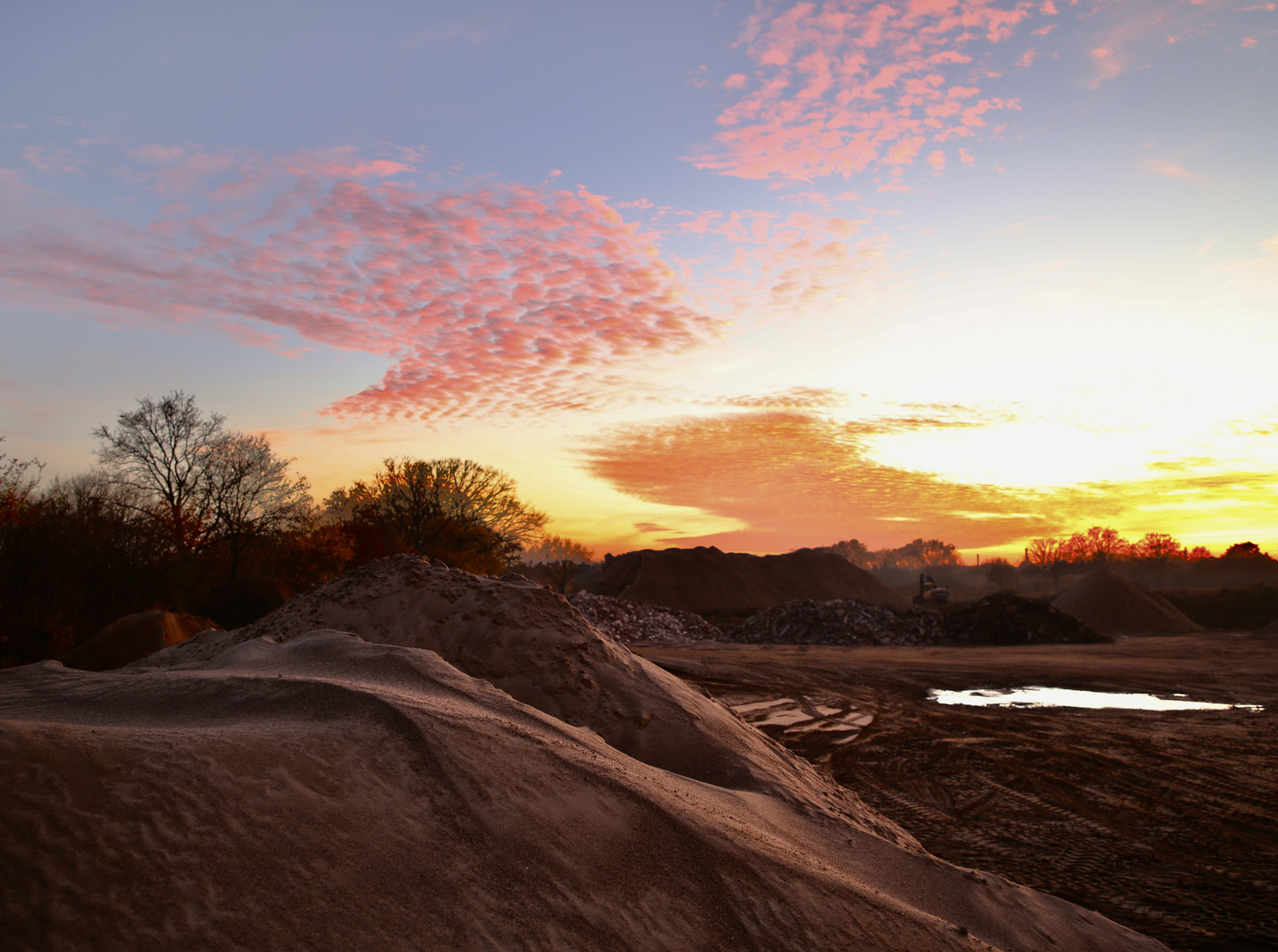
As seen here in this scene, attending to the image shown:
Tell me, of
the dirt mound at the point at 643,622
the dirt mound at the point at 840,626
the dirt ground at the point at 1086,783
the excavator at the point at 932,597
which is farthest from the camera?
the excavator at the point at 932,597

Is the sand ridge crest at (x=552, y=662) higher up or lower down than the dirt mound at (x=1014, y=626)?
higher up

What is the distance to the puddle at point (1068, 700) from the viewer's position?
34.4 ft

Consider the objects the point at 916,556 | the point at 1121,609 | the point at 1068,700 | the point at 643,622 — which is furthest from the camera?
the point at 916,556

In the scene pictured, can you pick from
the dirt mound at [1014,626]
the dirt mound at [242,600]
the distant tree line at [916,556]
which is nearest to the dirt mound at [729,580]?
the dirt mound at [1014,626]

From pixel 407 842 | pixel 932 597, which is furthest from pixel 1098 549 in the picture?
pixel 407 842

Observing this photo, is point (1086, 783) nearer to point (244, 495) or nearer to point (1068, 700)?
point (1068, 700)

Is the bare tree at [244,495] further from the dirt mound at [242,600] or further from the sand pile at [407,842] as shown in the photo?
the sand pile at [407,842]

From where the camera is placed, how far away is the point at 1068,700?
11148 mm

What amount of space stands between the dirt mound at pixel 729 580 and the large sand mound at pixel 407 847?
29908 mm

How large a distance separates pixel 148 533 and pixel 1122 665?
67.0 ft

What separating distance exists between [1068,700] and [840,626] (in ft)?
40.6

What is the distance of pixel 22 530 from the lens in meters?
11.2

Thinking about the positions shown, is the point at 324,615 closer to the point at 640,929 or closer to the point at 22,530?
the point at 640,929

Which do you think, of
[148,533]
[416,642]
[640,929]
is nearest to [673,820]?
[640,929]
